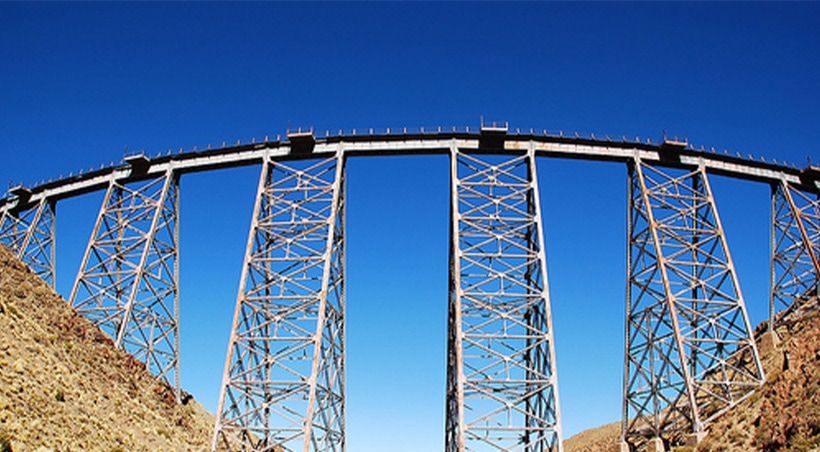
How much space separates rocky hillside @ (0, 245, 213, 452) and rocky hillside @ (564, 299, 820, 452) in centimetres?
1311

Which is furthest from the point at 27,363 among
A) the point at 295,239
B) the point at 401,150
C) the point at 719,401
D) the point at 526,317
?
the point at 719,401

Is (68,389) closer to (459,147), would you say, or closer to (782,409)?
(459,147)

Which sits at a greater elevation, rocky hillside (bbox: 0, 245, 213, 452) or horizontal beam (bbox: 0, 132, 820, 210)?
horizontal beam (bbox: 0, 132, 820, 210)

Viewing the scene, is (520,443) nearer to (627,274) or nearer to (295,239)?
(627,274)

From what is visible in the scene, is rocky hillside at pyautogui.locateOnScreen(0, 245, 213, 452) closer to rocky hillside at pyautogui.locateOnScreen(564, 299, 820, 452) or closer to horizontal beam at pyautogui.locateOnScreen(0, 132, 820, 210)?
horizontal beam at pyautogui.locateOnScreen(0, 132, 820, 210)

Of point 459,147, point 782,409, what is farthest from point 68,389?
point 782,409

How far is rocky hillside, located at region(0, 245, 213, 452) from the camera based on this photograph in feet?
41.9

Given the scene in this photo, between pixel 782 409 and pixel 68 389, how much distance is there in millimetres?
15897

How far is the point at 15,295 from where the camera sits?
1867 cm

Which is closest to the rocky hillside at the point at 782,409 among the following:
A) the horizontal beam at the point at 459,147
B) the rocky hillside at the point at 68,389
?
the horizontal beam at the point at 459,147

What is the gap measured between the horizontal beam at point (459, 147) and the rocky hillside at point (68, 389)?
6.09 m

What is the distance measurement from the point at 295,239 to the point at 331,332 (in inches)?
114

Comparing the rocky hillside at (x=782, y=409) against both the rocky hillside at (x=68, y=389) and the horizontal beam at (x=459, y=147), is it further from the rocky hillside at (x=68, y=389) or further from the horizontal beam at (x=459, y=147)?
the rocky hillside at (x=68, y=389)

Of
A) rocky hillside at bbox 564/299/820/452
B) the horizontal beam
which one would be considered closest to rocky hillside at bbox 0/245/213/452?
the horizontal beam
